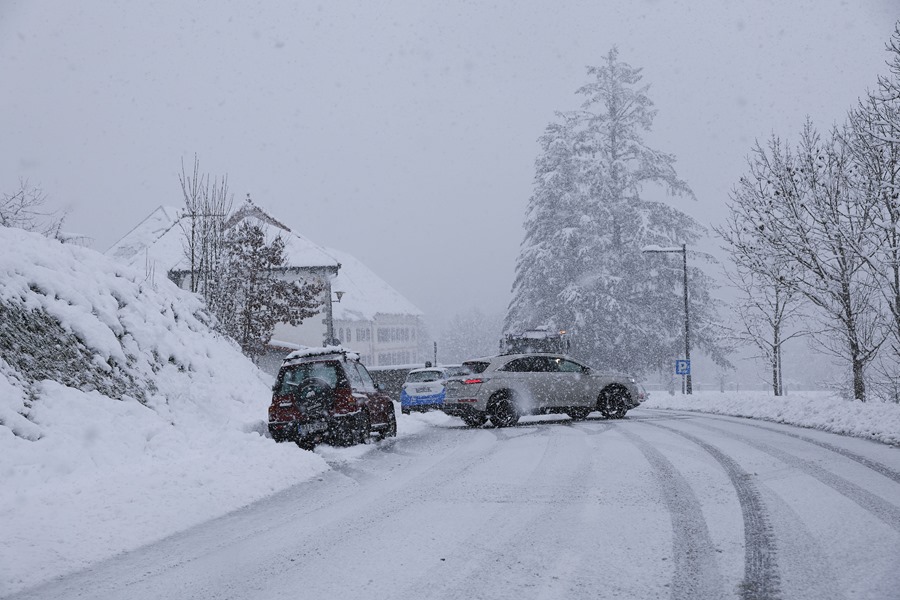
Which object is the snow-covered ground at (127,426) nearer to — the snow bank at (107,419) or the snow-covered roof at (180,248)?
the snow bank at (107,419)

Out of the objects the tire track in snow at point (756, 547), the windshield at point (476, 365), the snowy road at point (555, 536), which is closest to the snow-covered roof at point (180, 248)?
the windshield at point (476, 365)

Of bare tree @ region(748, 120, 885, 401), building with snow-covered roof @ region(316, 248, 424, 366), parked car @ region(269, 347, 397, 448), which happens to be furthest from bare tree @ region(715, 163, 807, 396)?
building with snow-covered roof @ region(316, 248, 424, 366)

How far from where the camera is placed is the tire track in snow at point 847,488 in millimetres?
6535

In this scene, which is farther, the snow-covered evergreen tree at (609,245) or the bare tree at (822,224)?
the snow-covered evergreen tree at (609,245)

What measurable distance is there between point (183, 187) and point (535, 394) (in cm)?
1421

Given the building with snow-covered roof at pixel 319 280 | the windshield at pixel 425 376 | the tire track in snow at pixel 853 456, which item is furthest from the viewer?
the building with snow-covered roof at pixel 319 280

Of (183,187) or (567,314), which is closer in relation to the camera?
(183,187)

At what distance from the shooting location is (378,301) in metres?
70.1

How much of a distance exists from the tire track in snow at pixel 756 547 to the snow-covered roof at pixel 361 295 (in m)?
50.4

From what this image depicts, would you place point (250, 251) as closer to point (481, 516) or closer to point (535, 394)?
point (535, 394)

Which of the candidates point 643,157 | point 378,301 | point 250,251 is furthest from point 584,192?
point 378,301

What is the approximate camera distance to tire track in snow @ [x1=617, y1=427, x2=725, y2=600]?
4.62 m

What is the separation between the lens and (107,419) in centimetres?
1063

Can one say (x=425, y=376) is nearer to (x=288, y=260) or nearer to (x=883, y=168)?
(x=883, y=168)
